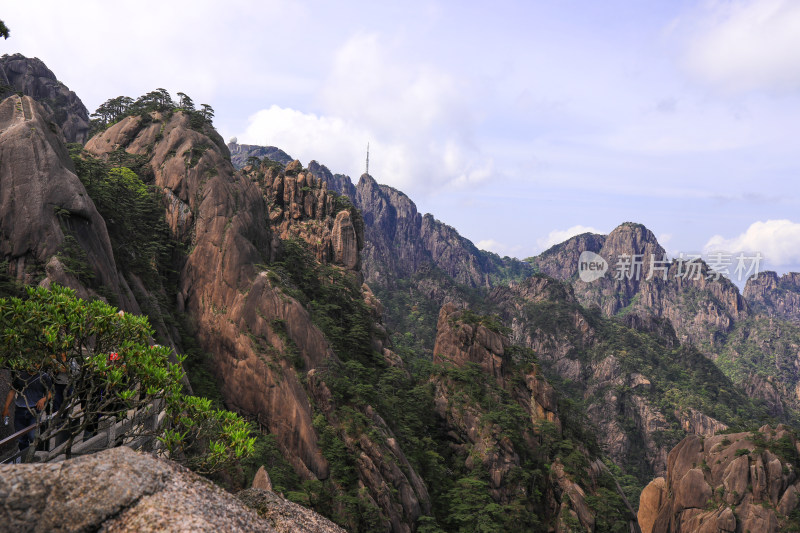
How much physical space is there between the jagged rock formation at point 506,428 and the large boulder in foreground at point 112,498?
39.7m

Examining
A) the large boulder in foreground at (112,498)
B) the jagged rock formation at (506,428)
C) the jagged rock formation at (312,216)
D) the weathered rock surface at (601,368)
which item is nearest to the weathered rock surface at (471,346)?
the jagged rock formation at (506,428)

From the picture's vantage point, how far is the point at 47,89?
7900cm

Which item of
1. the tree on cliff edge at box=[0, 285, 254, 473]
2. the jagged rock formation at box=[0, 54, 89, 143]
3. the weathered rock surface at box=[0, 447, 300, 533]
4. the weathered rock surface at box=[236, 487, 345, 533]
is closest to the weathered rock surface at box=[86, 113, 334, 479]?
the weathered rock surface at box=[236, 487, 345, 533]

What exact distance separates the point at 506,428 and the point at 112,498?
44057 mm

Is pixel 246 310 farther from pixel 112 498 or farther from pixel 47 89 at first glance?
pixel 47 89

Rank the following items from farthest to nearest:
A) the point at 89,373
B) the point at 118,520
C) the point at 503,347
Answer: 1. the point at 503,347
2. the point at 89,373
3. the point at 118,520

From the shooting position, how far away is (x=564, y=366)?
125062 mm

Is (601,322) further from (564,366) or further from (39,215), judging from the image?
(39,215)

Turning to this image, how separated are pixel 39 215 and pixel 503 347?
2058 inches

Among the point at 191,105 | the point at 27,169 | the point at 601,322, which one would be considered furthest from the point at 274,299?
the point at 601,322

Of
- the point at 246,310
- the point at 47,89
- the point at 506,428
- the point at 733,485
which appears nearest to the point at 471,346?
the point at 506,428

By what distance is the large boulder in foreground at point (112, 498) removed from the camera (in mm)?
7387

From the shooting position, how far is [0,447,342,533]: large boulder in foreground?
739cm

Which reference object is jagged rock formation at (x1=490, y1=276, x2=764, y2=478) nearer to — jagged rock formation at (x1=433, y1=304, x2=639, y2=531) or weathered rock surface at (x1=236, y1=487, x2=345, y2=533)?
jagged rock formation at (x1=433, y1=304, x2=639, y2=531)
